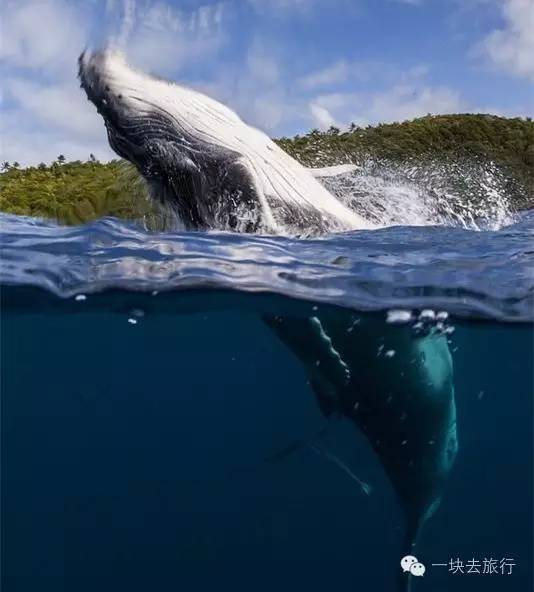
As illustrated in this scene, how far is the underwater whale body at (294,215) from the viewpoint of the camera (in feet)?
14.3

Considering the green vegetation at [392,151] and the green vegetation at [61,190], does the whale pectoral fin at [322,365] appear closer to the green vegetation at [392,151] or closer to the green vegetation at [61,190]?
the green vegetation at [61,190]

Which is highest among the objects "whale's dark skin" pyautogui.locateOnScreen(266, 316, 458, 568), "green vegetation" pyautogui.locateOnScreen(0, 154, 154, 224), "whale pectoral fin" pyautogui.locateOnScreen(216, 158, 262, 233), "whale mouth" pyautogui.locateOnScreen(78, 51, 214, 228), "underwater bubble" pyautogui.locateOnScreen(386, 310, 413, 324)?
"green vegetation" pyautogui.locateOnScreen(0, 154, 154, 224)

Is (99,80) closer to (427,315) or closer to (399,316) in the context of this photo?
(399,316)

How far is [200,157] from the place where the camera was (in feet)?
14.9

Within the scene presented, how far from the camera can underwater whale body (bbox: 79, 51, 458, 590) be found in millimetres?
4367

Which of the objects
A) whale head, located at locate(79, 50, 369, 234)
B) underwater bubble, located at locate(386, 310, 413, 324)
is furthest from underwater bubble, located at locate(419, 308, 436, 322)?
whale head, located at locate(79, 50, 369, 234)

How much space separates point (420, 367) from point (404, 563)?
2.22 meters

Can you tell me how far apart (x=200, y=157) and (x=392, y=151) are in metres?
20.4

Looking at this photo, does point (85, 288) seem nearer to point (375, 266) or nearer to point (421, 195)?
point (375, 266)

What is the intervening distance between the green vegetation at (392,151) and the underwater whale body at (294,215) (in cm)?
1419

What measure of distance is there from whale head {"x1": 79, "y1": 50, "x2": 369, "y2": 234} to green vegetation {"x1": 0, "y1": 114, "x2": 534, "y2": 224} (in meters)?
14.5

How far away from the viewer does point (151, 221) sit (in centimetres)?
570

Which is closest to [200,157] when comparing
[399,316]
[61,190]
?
[399,316]

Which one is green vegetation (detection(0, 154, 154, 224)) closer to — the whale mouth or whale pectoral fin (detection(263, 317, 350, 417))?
whale pectoral fin (detection(263, 317, 350, 417))
